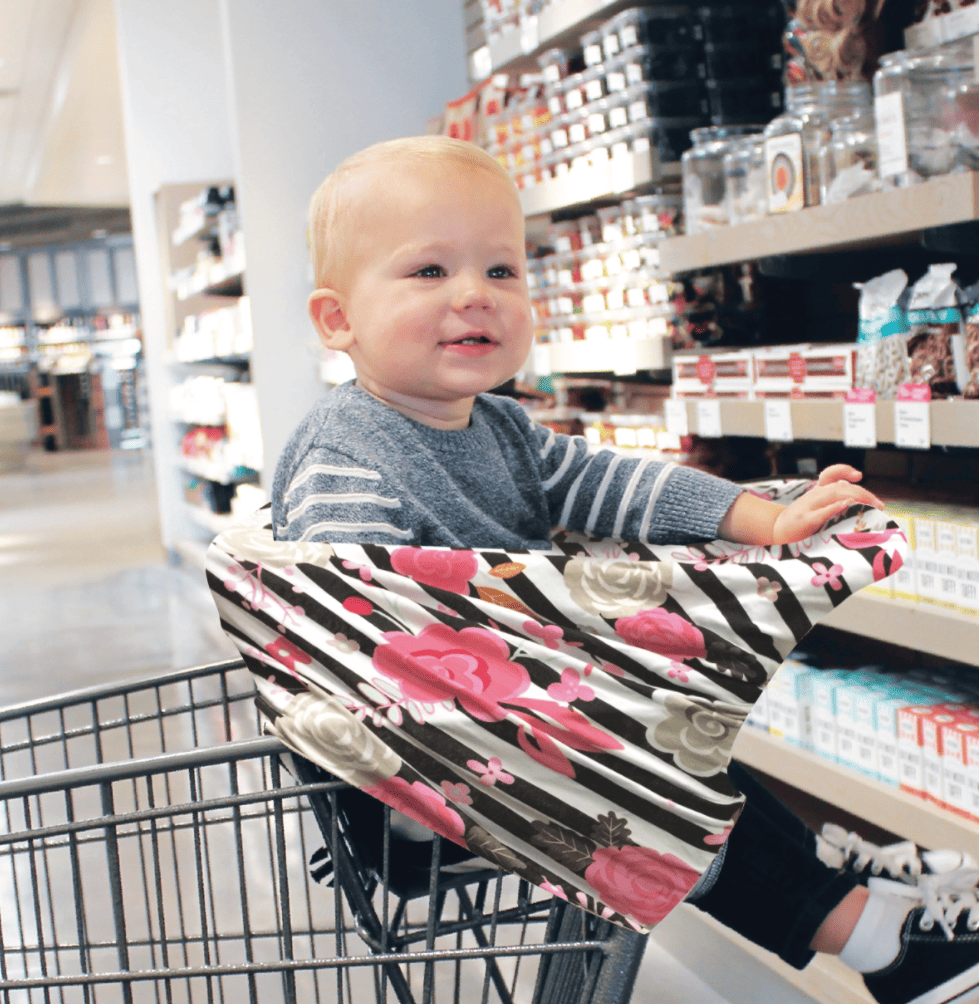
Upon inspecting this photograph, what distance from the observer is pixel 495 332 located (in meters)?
1.27

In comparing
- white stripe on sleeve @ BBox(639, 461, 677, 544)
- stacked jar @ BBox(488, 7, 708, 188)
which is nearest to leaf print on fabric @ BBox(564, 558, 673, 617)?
white stripe on sleeve @ BBox(639, 461, 677, 544)

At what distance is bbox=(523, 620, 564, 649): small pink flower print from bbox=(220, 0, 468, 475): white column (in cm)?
397

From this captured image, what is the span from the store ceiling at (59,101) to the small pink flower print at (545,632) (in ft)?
26.6

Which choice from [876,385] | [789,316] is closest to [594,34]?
[789,316]

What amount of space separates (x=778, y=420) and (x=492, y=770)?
1.36 meters

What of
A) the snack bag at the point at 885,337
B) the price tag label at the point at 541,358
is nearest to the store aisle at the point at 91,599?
the price tag label at the point at 541,358

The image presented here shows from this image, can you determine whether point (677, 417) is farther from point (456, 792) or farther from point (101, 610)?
point (101, 610)

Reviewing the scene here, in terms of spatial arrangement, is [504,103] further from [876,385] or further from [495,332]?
[495,332]

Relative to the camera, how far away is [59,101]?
1131 centimetres

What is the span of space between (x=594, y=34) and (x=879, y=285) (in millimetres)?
1278

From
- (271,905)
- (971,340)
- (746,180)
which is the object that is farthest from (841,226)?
(271,905)

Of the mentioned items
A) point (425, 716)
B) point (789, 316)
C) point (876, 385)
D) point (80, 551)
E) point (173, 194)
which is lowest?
point (80, 551)

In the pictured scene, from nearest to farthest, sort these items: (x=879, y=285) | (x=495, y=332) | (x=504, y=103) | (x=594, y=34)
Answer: (x=495, y=332) → (x=879, y=285) → (x=594, y=34) → (x=504, y=103)

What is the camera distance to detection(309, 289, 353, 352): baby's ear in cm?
133
